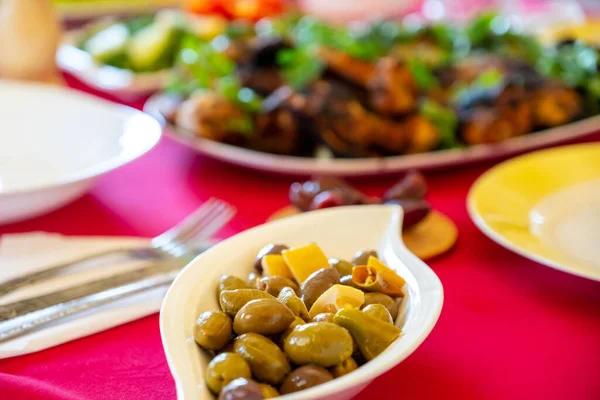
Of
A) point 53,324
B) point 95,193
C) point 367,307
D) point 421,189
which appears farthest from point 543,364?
point 95,193

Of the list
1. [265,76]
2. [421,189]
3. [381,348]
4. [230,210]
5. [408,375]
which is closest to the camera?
[381,348]

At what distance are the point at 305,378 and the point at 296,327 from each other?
57 millimetres

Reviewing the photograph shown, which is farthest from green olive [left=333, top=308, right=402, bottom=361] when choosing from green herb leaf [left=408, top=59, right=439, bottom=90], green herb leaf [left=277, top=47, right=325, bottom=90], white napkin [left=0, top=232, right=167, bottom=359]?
green herb leaf [left=408, top=59, right=439, bottom=90]

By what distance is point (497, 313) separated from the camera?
854 millimetres

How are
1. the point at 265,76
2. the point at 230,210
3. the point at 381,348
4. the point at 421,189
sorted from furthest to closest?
the point at 265,76
the point at 230,210
the point at 421,189
the point at 381,348

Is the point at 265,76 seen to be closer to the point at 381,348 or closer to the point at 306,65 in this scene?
the point at 306,65

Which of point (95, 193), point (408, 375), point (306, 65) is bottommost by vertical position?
point (95, 193)

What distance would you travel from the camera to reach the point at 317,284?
71 cm

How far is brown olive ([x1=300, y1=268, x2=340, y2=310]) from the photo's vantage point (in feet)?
2.31

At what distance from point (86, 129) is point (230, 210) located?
358mm

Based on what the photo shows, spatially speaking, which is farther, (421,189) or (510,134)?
(510,134)

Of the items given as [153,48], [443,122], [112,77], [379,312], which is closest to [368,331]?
[379,312]

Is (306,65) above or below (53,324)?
above

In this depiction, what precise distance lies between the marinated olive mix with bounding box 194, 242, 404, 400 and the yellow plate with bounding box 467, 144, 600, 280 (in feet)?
0.80
